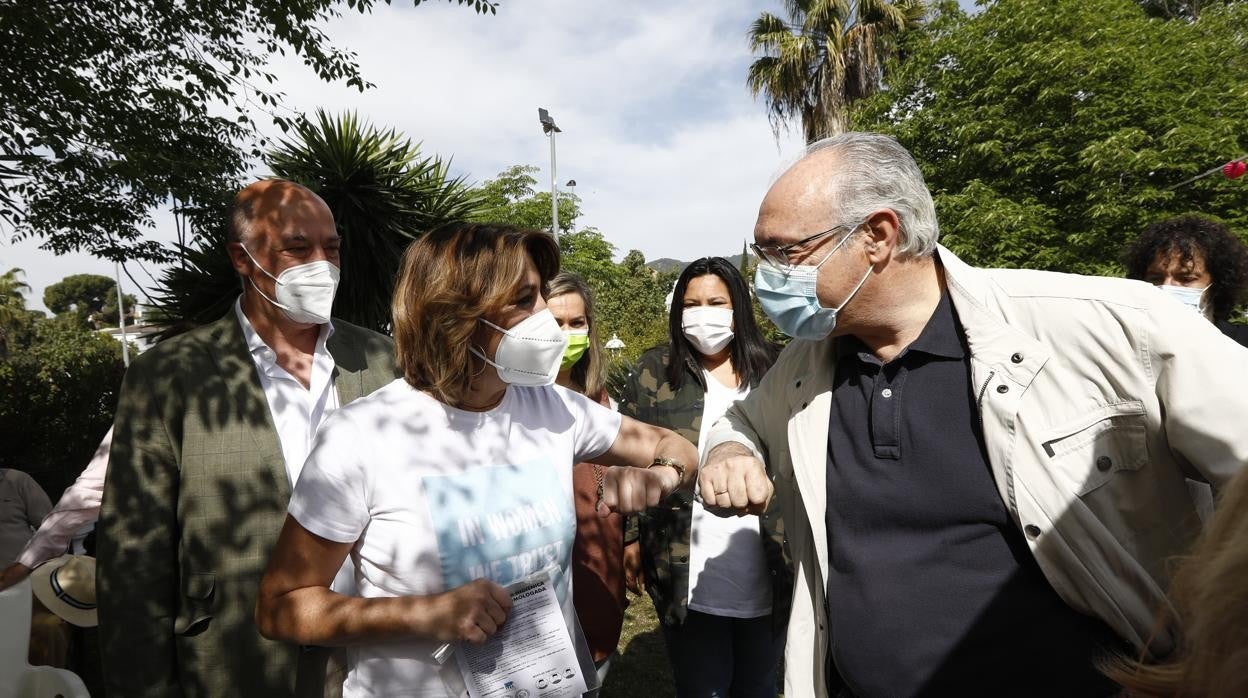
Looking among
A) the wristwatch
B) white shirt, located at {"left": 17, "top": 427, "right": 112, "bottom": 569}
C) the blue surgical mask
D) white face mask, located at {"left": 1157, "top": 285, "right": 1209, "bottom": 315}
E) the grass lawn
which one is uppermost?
white face mask, located at {"left": 1157, "top": 285, "right": 1209, "bottom": 315}

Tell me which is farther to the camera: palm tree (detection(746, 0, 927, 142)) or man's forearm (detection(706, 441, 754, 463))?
palm tree (detection(746, 0, 927, 142))

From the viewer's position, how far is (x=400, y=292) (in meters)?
1.84

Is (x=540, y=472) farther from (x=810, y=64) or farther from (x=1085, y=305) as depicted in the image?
(x=810, y=64)

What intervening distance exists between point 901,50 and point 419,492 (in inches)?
842

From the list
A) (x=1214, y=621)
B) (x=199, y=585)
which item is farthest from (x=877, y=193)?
(x=199, y=585)

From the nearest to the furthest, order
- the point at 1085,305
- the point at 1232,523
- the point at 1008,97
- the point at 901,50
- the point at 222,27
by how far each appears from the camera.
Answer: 1. the point at 1232,523
2. the point at 1085,305
3. the point at 222,27
4. the point at 1008,97
5. the point at 901,50


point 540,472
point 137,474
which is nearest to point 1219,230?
point 540,472

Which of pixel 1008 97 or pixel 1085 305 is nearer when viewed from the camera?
pixel 1085 305

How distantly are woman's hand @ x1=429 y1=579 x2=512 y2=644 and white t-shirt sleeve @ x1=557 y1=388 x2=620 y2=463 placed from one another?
0.64 meters

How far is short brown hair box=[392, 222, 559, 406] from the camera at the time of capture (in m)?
1.77

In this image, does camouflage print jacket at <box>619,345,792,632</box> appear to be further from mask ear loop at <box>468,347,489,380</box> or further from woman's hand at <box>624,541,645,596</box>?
mask ear loop at <box>468,347,489,380</box>

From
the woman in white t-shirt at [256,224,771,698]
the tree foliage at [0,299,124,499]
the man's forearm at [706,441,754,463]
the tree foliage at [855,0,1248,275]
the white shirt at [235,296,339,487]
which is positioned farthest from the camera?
the tree foliage at [855,0,1248,275]

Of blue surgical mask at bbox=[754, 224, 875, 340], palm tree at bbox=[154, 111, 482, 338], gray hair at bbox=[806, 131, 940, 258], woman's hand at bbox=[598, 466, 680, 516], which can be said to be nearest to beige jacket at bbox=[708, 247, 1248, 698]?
gray hair at bbox=[806, 131, 940, 258]

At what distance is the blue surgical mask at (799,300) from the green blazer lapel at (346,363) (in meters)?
1.53
